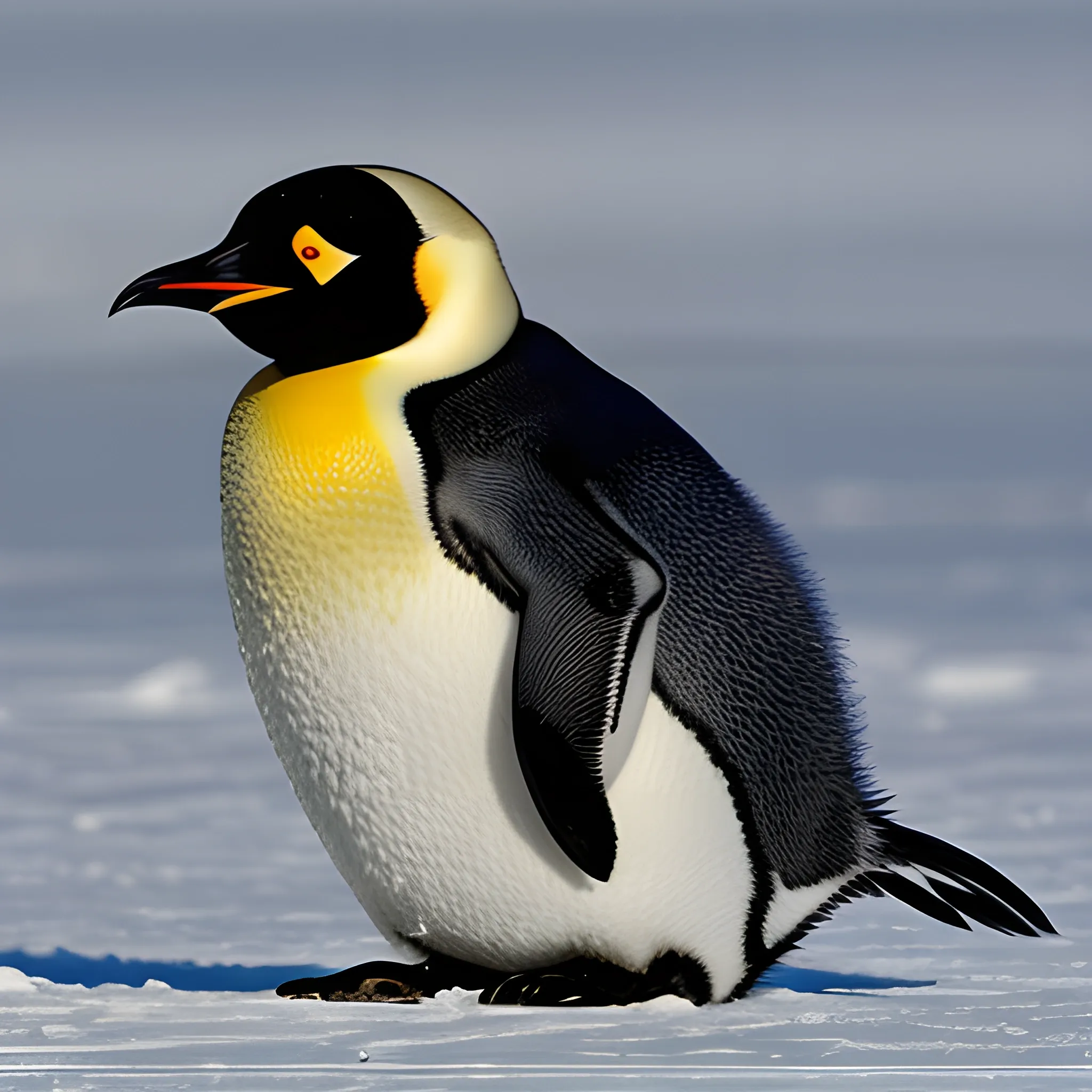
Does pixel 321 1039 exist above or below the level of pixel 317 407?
below

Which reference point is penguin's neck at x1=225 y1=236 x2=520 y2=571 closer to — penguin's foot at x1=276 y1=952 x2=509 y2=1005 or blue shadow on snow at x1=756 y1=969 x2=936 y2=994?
penguin's foot at x1=276 y1=952 x2=509 y2=1005

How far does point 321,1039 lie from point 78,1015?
43 cm

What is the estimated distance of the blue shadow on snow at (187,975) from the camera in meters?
3.24

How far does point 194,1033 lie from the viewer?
278 cm

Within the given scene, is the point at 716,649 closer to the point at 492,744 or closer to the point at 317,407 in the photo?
the point at 492,744

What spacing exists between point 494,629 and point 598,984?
536mm

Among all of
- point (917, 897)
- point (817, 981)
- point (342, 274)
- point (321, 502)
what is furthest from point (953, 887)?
point (342, 274)

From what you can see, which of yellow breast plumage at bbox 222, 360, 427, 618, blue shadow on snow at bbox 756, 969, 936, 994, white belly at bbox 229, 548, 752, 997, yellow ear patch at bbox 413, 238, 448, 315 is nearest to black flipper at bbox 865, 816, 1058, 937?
blue shadow on snow at bbox 756, 969, 936, 994

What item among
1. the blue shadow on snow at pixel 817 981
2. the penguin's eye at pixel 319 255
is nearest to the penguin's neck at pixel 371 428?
the penguin's eye at pixel 319 255

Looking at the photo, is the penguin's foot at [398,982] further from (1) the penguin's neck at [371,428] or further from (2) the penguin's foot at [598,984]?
(1) the penguin's neck at [371,428]

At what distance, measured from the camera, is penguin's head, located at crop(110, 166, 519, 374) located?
2.95 m

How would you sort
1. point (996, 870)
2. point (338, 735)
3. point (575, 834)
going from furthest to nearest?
1. point (996, 870)
2. point (338, 735)
3. point (575, 834)

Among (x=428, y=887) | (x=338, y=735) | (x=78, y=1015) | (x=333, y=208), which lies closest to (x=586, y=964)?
(x=428, y=887)

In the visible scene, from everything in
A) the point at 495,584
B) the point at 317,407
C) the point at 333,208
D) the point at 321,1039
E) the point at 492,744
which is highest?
the point at 333,208
